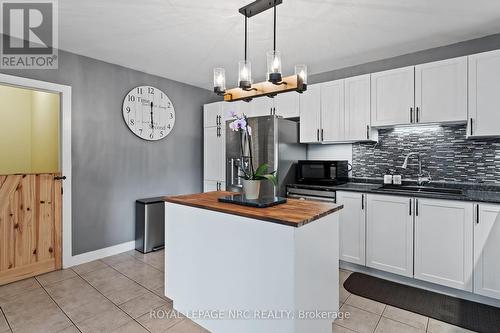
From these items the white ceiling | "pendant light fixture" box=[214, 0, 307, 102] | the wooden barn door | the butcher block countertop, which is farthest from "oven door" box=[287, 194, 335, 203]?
the wooden barn door

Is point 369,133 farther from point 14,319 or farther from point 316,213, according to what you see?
point 14,319

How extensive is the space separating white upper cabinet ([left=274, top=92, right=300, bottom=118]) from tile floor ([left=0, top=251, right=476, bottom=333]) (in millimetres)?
2131

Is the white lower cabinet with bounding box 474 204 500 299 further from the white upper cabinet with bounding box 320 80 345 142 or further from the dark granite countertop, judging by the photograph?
the white upper cabinet with bounding box 320 80 345 142

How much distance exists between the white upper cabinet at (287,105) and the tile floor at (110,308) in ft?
6.99

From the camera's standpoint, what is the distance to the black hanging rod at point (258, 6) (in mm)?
1959

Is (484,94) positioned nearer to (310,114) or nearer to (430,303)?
(310,114)

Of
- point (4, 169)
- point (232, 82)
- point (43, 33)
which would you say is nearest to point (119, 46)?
point (43, 33)

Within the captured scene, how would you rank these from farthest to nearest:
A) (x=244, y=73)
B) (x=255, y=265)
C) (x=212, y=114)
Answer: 1. (x=212, y=114)
2. (x=244, y=73)
3. (x=255, y=265)

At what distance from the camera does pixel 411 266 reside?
2.60 meters

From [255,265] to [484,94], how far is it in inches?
104

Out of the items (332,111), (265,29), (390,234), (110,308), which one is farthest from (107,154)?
(390,234)

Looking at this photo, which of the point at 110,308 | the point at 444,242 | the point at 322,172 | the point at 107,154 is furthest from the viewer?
the point at 107,154

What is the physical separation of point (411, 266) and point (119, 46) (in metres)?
3.89

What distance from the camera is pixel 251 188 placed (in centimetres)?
194
